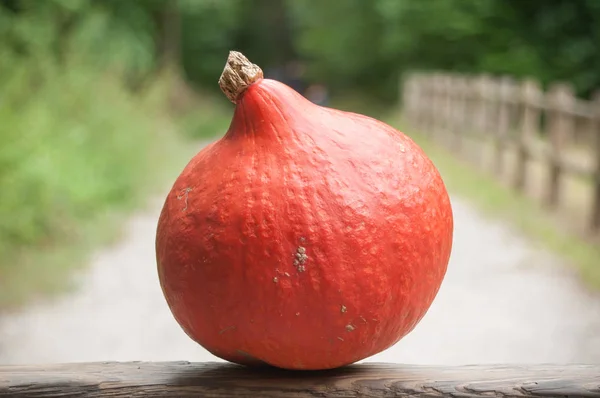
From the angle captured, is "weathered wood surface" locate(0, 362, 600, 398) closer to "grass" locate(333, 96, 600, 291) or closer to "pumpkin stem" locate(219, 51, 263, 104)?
"pumpkin stem" locate(219, 51, 263, 104)

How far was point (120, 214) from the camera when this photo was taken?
25.8 ft

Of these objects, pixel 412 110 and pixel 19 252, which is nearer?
pixel 19 252

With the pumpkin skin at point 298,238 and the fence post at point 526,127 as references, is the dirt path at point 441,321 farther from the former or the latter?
the fence post at point 526,127

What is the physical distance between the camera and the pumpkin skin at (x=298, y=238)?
122 cm

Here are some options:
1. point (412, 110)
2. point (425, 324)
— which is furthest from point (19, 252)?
point (412, 110)

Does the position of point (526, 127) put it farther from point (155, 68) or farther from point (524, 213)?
point (155, 68)

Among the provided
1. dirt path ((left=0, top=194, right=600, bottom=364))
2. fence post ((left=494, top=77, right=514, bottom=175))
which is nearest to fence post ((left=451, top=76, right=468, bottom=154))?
fence post ((left=494, top=77, right=514, bottom=175))

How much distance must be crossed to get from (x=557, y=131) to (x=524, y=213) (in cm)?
124

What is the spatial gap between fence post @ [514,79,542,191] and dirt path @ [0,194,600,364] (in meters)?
3.31

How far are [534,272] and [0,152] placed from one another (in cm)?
410

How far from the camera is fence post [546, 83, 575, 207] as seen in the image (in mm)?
8391

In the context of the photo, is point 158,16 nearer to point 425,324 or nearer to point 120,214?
point 120,214

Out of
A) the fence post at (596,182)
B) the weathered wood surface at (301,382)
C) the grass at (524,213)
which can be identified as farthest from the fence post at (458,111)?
the weathered wood surface at (301,382)

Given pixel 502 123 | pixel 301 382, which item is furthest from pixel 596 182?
pixel 301 382
